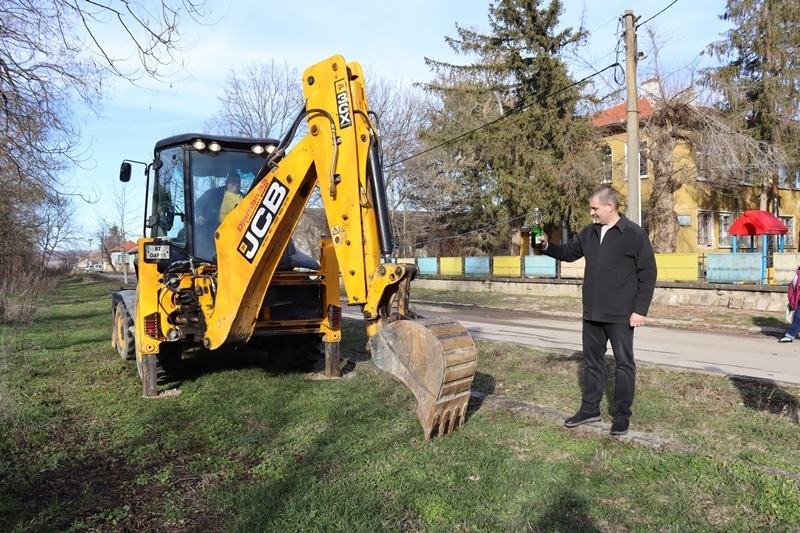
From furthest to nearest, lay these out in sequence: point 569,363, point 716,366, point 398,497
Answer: point 716,366 < point 569,363 < point 398,497

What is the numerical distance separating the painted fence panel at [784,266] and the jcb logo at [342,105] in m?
15.7

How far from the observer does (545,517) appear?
3.41 m

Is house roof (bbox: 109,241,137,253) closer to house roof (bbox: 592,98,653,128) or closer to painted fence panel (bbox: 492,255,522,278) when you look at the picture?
painted fence panel (bbox: 492,255,522,278)

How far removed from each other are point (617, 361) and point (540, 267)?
1909 cm

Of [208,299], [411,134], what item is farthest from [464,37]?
[208,299]

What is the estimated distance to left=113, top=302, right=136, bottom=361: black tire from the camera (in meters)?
8.63

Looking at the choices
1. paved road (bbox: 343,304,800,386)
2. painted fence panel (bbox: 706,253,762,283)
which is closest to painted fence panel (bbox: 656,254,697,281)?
painted fence panel (bbox: 706,253,762,283)

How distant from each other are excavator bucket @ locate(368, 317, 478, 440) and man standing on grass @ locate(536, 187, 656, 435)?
1.09m

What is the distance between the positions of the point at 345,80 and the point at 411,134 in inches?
1318

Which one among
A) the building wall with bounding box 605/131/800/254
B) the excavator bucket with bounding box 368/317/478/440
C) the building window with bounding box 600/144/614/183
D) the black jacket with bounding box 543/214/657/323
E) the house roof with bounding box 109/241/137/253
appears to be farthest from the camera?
the building wall with bounding box 605/131/800/254

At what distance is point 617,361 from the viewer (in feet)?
15.9

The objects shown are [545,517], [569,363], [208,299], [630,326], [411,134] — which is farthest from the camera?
[411,134]

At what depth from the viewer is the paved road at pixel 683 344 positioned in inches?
340

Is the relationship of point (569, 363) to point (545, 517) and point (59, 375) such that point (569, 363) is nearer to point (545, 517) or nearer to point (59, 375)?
point (545, 517)
